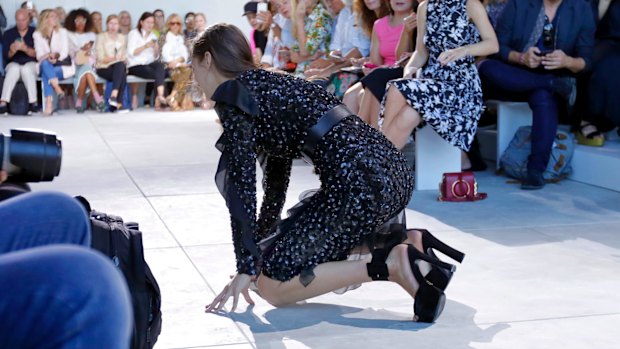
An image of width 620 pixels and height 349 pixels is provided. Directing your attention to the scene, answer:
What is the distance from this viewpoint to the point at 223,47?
128 inches

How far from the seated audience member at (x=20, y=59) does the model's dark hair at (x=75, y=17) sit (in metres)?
Answer: 0.49

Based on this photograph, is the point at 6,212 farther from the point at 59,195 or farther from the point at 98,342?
the point at 98,342

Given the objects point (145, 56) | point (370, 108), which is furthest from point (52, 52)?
point (370, 108)

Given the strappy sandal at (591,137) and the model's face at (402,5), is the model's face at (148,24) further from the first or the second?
the strappy sandal at (591,137)

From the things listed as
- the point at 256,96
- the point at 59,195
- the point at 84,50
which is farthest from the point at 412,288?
the point at 84,50

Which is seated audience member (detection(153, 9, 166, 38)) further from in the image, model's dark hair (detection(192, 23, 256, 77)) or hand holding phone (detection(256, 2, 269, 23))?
model's dark hair (detection(192, 23, 256, 77))

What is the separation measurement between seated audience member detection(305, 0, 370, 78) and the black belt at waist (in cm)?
362

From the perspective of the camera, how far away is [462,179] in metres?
5.28

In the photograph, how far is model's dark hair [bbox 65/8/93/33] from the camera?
12789 mm

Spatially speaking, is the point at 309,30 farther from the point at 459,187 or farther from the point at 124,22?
the point at 124,22

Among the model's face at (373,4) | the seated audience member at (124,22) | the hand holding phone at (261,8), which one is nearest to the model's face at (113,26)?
the seated audience member at (124,22)

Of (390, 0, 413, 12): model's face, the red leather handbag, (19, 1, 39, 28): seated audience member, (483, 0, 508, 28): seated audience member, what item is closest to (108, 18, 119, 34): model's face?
(19, 1, 39, 28): seated audience member

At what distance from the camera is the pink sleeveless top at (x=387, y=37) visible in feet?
20.3

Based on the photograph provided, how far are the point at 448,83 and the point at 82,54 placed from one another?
8.16 metres
